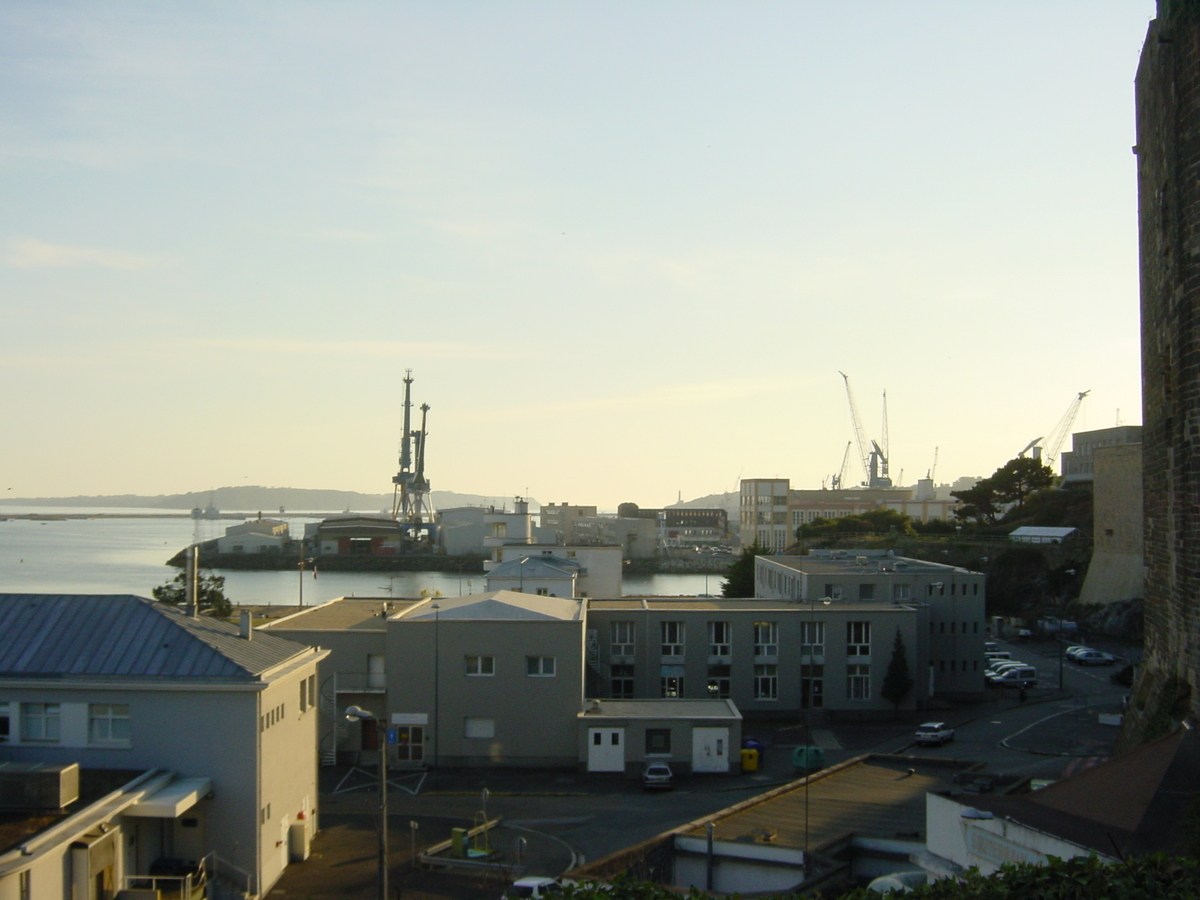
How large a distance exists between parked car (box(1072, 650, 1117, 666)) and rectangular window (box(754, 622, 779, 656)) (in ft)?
19.7

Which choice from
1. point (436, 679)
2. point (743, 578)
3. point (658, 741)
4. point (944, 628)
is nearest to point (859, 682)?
point (944, 628)

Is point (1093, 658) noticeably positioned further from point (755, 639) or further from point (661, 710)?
point (661, 710)

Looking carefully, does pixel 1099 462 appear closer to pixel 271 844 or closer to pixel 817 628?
pixel 817 628

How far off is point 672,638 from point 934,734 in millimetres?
2879

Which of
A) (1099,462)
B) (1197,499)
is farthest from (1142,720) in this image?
(1099,462)

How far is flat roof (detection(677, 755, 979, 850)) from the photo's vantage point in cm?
527

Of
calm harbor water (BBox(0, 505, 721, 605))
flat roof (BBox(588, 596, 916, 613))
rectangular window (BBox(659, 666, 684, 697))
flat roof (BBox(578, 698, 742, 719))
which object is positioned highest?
flat roof (BBox(588, 596, 916, 613))

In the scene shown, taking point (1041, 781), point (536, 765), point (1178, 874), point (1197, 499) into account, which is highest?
point (1197, 499)

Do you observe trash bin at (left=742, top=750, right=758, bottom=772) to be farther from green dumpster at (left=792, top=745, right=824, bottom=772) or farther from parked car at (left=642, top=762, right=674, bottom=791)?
parked car at (left=642, top=762, right=674, bottom=791)

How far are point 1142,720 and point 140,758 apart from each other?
443 centimetres

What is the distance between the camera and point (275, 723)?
211 inches

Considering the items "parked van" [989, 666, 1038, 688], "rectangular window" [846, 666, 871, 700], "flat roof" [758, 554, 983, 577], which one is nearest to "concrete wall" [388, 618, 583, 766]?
"rectangular window" [846, 666, 871, 700]

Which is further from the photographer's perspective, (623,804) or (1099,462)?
(1099,462)

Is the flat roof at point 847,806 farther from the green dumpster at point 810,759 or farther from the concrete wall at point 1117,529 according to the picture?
the concrete wall at point 1117,529
